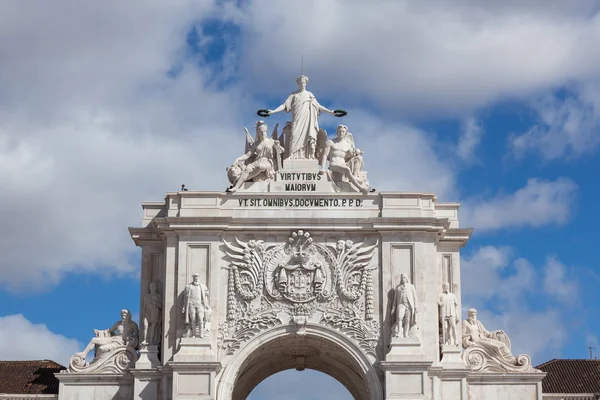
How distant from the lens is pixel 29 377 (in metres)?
59.9

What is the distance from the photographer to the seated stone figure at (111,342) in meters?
55.8

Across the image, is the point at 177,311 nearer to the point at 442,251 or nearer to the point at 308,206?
the point at 308,206

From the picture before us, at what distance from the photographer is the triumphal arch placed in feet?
179

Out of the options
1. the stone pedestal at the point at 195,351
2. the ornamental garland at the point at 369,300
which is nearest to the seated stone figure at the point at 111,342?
the stone pedestal at the point at 195,351

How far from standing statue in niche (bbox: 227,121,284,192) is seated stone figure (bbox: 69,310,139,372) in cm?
598

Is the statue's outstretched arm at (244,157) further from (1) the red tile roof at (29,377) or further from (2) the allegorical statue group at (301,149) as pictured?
(1) the red tile roof at (29,377)

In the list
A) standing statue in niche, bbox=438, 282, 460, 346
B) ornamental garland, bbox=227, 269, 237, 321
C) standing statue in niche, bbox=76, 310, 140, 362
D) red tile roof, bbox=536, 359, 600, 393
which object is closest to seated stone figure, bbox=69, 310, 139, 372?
standing statue in niche, bbox=76, 310, 140, 362

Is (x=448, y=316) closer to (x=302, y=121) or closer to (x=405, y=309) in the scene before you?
(x=405, y=309)

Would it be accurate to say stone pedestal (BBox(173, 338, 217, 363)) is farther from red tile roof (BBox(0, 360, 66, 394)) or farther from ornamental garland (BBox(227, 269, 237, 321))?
red tile roof (BBox(0, 360, 66, 394))

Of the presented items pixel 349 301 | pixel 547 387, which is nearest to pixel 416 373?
pixel 349 301

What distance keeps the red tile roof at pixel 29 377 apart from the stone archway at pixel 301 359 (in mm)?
6820

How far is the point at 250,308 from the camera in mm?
55250

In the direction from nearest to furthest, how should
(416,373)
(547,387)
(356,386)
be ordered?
(416,373)
(356,386)
(547,387)

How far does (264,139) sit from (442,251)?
7.53m
